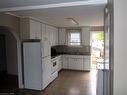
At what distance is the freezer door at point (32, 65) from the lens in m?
4.04

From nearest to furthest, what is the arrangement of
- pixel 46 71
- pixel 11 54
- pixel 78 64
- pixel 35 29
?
pixel 46 71
pixel 35 29
pixel 11 54
pixel 78 64

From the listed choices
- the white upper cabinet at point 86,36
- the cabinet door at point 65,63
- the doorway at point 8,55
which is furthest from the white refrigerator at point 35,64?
the white upper cabinet at point 86,36

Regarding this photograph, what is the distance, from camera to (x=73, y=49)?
734 cm

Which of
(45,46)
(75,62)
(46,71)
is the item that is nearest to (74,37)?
(75,62)

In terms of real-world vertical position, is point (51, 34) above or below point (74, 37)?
above

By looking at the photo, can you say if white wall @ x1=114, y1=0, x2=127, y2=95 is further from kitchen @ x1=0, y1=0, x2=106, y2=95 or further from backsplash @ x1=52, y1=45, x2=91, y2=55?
backsplash @ x1=52, y1=45, x2=91, y2=55

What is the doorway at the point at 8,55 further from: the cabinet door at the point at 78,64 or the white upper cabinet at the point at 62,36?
the cabinet door at the point at 78,64

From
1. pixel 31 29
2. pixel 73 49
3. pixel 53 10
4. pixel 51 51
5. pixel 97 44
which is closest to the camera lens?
pixel 53 10

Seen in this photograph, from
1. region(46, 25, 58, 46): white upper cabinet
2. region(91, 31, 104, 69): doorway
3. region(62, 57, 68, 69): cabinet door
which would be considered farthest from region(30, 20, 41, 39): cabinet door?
region(91, 31, 104, 69): doorway

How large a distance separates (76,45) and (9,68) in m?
3.76

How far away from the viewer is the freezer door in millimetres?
4040

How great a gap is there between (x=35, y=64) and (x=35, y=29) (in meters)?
1.31

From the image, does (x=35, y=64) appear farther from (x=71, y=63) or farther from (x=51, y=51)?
(x=71, y=63)

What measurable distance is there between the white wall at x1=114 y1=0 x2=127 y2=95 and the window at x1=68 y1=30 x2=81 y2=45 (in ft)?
18.2
